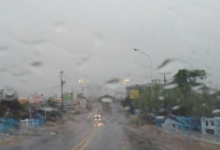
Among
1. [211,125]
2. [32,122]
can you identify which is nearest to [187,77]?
[32,122]

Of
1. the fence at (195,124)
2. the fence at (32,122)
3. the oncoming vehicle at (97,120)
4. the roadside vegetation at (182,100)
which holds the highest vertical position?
the roadside vegetation at (182,100)

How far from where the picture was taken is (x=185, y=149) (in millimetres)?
16859

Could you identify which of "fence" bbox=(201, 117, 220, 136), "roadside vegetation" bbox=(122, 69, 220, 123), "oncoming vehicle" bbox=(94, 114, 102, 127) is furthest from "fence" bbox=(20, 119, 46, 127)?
"fence" bbox=(201, 117, 220, 136)

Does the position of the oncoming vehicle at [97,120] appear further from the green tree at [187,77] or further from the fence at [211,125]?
the fence at [211,125]

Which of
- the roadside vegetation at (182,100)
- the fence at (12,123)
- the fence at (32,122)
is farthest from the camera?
the fence at (32,122)

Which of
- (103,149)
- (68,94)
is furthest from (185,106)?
(68,94)

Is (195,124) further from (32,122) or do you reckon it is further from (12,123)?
(32,122)

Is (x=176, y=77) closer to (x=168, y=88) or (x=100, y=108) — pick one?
(x=168, y=88)

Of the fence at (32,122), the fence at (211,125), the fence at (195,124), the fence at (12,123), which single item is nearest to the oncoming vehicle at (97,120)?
the fence at (32,122)

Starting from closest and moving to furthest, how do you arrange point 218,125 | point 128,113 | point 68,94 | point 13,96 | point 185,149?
point 185,149, point 218,125, point 13,96, point 68,94, point 128,113

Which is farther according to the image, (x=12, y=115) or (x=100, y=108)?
(x=100, y=108)

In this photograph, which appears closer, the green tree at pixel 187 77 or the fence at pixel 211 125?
the fence at pixel 211 125

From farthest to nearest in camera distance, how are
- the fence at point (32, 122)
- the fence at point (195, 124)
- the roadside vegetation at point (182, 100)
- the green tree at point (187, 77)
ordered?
1. the green tree at point (187, 77)
2. the fence at point (32, 122)
3. the roadside vegetation at point (182, 100)
4. the fence at point (195, 124)

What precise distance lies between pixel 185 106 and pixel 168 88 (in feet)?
10.00
